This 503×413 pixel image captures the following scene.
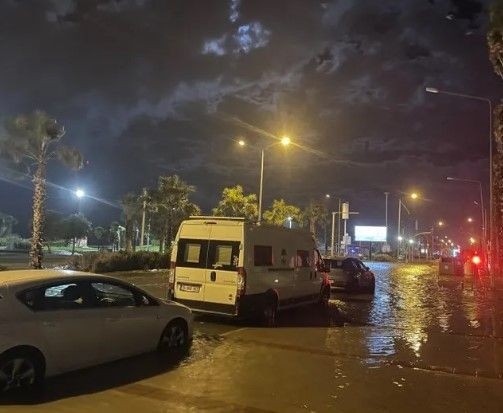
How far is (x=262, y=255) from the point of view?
1259 centimetres

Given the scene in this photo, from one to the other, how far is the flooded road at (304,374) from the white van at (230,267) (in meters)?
0.54

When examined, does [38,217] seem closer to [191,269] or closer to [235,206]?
[191,269]

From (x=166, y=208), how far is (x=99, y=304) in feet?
114

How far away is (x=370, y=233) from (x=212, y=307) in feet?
289

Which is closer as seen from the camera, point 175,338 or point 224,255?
point 175,338

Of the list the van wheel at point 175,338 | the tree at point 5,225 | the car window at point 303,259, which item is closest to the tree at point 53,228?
the tree at point 5,225

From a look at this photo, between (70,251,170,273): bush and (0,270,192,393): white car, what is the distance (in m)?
21.2

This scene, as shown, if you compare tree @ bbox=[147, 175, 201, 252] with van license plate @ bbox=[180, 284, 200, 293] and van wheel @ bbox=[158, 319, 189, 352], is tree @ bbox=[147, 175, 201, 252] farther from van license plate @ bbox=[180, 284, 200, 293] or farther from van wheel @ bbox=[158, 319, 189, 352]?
van wheel @ bbox=[158, 319, 189, 352]

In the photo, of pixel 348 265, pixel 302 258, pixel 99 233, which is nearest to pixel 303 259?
pixel 302 258

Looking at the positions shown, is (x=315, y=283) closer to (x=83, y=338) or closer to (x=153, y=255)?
(x=83, y=338)

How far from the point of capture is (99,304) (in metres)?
8.05

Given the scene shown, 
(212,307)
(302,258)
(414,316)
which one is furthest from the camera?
(414,316)

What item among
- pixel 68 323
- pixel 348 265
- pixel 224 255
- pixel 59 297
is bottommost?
pixel 68 323

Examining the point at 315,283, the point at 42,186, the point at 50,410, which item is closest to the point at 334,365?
the point at 50,410
